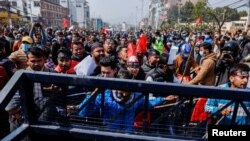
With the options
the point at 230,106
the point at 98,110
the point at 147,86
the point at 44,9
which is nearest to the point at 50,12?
the point at 44,9

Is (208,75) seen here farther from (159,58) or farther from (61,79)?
(61,79)

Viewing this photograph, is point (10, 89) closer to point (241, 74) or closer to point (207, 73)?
point (241, 74)

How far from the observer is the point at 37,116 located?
7.02 ft

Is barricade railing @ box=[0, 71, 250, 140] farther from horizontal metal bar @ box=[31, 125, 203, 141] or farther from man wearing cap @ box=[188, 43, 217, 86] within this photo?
man wearing cap @ box=[188, 43, 217, 86]

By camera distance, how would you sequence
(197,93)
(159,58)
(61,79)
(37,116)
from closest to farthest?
(197,93), (61,79), (37,116), (159,58)

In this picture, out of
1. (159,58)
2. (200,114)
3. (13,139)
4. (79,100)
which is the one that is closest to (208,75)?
(159,58)

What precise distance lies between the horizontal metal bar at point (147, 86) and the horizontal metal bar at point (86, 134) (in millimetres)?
341

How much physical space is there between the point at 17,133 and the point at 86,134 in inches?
19.4

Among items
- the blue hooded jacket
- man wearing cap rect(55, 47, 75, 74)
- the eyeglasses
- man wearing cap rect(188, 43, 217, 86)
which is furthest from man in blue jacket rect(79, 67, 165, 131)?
man wearing cap rect(188, 43, 217, 86)

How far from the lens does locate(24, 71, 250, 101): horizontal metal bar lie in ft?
5.84

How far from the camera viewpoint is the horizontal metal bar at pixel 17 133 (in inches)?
74.2

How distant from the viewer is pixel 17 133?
1968 millimetres

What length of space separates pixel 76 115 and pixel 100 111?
189 millimetres

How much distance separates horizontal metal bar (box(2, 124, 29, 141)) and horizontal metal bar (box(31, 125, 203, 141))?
0.06 m
